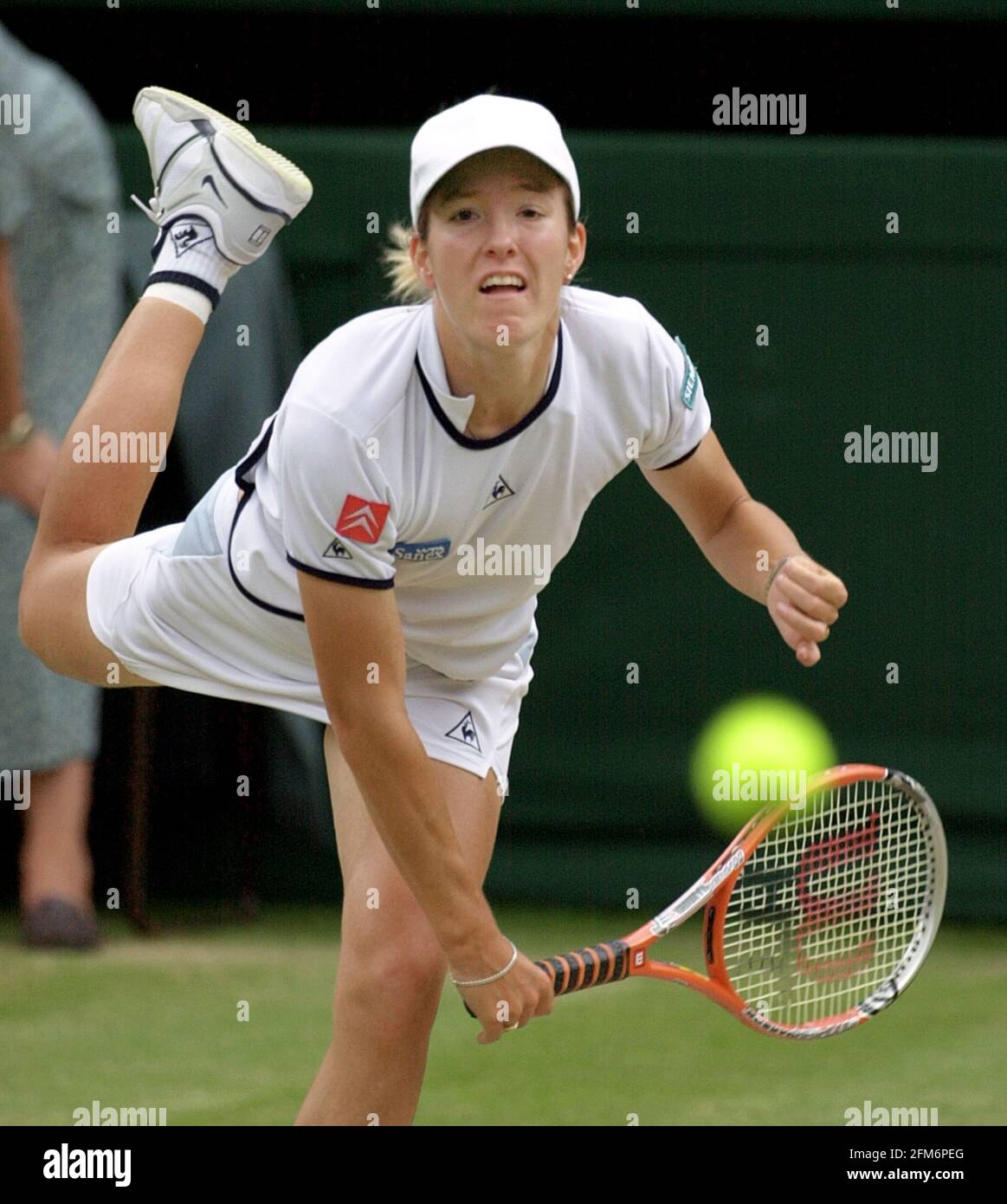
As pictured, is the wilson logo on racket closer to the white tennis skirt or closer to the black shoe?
the white tennis skirt

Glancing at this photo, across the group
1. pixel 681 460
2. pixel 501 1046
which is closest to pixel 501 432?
pixel 681 460

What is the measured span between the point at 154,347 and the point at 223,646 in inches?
20.2

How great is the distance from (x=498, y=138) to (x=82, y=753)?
2526 millimetres

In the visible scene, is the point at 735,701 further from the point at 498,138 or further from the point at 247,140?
the point at 498,138

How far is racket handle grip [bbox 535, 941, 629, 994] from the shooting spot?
2.47 m

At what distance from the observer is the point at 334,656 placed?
237 centimetres

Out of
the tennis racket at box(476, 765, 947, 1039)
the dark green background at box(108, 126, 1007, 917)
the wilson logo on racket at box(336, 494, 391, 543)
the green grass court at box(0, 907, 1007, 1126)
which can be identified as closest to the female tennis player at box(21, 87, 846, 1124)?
the wilson logo on racket at box(336, 494, 391, 543)

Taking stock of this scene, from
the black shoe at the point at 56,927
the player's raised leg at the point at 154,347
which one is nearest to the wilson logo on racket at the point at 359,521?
the player's raised leg at the point at 154,347

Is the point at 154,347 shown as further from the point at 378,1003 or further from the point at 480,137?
the point at 378,1003

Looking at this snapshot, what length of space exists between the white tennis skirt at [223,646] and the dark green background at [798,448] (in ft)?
5.53

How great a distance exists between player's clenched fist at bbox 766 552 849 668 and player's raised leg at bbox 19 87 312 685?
1013mm

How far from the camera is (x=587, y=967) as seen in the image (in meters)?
2.51
